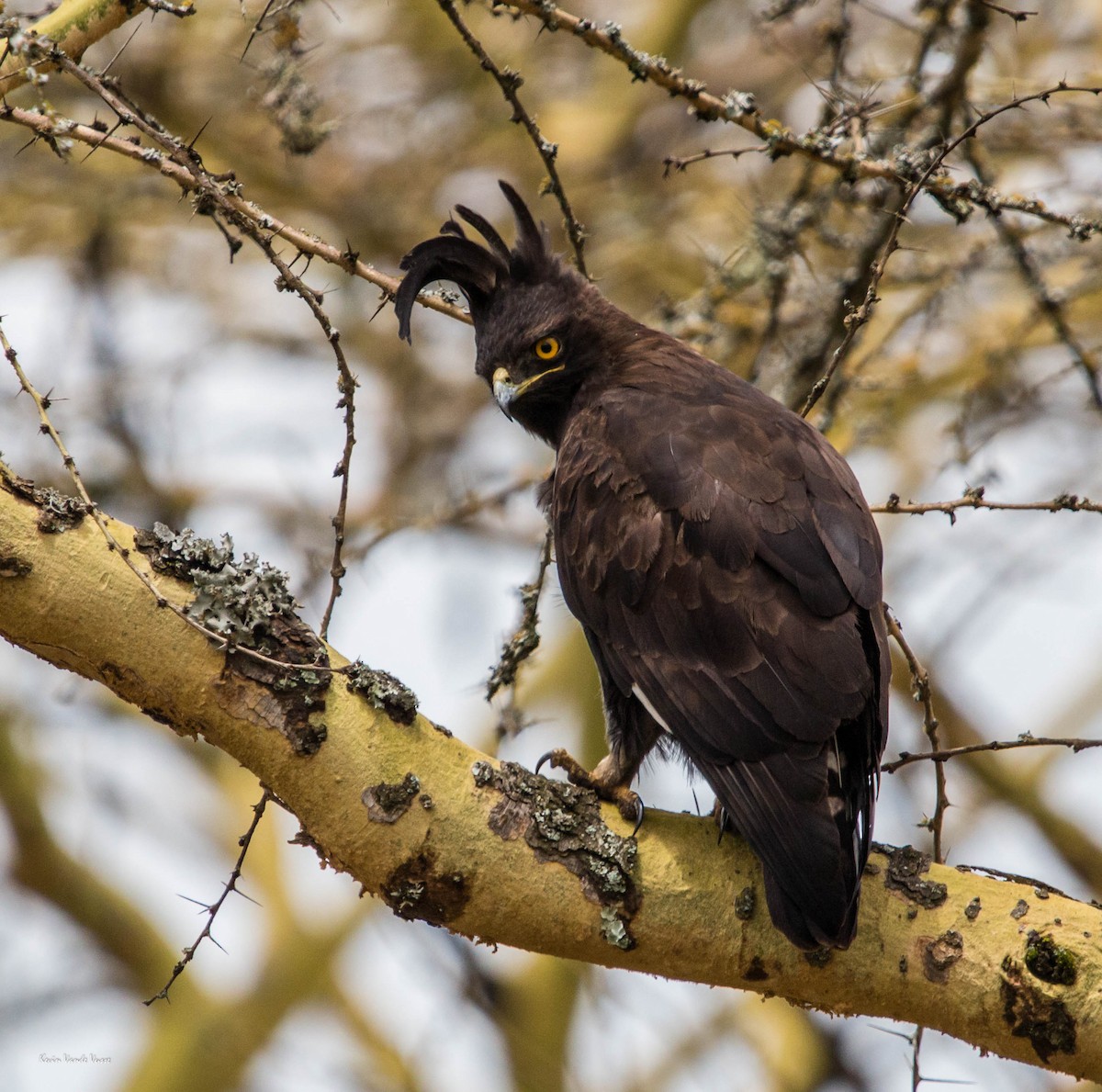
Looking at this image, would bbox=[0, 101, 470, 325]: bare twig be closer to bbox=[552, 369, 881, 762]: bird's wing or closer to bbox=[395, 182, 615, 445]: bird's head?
bbox=[552, 369, 881, 762]: bird's wing

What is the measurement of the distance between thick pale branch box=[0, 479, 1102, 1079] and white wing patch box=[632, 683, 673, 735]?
1.92 ft

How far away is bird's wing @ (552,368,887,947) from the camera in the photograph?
3734mm

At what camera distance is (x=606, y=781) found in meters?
4.24

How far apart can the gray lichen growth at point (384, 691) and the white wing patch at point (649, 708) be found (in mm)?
1062

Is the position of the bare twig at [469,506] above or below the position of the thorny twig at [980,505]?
above

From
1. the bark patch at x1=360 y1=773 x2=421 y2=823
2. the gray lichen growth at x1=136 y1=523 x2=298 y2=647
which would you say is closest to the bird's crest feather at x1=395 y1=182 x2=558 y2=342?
the gray lichen growth at x1=136 y1=523 x2=298 y2=647

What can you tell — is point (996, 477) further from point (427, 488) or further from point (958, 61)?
point (427, 488)

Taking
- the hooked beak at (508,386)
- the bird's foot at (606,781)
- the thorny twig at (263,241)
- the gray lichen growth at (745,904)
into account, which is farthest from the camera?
the hooked beak at (508,386)

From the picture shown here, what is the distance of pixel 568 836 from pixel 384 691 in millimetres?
591

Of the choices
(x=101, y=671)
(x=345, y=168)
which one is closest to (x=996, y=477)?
(x=101, y=671)

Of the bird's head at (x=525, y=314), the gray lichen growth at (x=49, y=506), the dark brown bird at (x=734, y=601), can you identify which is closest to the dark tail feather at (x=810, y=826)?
the dark brown bird at (x=734, y=601)

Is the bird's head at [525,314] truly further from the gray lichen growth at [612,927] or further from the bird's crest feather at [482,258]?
the gray lichen growth at [612,927]

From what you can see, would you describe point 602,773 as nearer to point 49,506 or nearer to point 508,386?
point 508,386

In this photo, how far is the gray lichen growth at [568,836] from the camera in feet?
11.1
